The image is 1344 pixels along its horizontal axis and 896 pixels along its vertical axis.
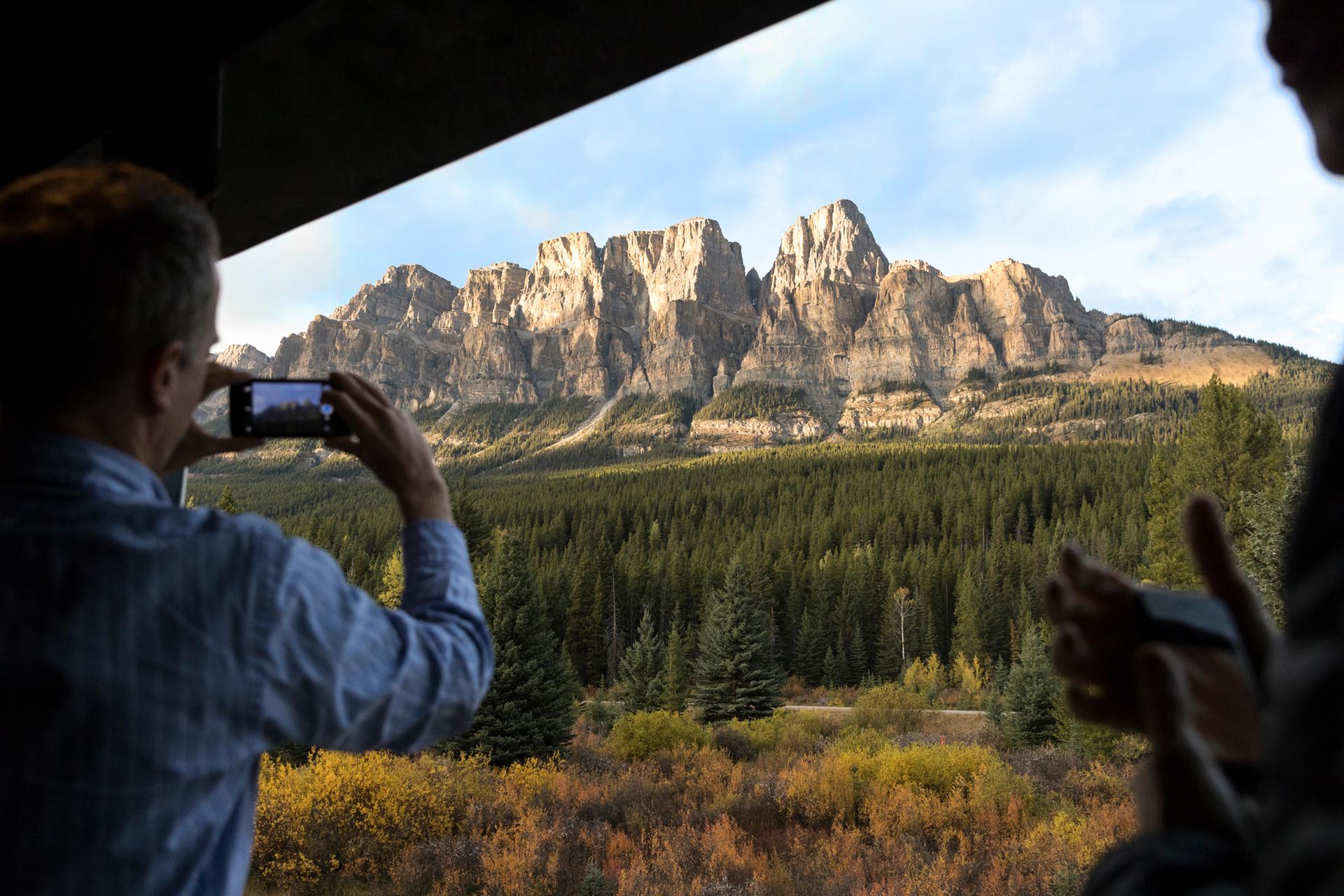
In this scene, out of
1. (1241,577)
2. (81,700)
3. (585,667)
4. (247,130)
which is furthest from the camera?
(585,667)

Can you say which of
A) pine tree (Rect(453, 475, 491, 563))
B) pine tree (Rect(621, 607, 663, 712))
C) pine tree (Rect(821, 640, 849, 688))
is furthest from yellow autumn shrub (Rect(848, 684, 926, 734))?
pine tree (Rect(453, 475, 491, 563))

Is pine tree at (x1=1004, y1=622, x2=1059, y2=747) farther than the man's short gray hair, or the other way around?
pine tree at (x1=1004, y1=622, x2=1059, y2=747)

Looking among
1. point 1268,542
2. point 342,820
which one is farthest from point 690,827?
point 1268,542

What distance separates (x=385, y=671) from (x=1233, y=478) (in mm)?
27847

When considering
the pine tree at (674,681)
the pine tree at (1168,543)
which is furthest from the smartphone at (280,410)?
the pine tree at (674,681)

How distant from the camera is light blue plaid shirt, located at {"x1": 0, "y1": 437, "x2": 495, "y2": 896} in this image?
691 mm

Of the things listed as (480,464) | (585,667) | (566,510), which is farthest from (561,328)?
(585,667)

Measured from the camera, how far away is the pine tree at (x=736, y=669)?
27516 millimetres

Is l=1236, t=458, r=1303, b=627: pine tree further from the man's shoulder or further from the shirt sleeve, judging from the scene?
the man's shoulder

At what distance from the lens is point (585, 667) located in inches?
1631

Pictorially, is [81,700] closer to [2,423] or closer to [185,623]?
[185,623]

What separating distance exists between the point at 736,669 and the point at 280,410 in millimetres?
27917

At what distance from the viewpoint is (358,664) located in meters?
0.77

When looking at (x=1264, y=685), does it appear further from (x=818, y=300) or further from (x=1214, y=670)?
(x=818, y=300)
